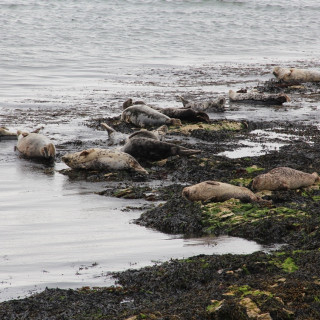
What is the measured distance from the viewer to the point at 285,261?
16.8ft

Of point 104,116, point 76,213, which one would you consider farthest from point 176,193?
point 104,116

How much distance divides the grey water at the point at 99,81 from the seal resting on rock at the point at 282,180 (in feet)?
5.42

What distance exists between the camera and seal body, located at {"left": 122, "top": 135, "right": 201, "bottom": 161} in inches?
376

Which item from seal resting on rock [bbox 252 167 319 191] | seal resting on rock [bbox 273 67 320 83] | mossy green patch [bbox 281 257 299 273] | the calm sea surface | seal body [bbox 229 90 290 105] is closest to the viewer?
mossy green patch [bbox 281 257 299 273]

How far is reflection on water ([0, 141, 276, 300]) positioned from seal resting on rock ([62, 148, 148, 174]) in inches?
29.7

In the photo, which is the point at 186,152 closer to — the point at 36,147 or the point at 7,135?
the point at 36,147

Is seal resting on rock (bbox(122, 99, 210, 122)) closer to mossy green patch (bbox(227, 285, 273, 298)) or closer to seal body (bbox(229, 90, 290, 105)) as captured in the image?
seal body (bbox(229, 90, 290, 105))

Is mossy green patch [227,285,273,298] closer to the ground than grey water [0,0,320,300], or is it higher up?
higher up

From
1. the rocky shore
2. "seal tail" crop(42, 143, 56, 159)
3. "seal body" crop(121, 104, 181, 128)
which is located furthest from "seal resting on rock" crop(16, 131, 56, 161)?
"seal body" crop(121, 104, 181, 128)

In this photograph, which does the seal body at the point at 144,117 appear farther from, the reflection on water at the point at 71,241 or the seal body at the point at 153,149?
the reflection on water at the point at 71,241

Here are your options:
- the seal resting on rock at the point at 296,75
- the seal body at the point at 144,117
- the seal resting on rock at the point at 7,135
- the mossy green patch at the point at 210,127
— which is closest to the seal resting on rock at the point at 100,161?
the seal resting on rock at the point at 7,135

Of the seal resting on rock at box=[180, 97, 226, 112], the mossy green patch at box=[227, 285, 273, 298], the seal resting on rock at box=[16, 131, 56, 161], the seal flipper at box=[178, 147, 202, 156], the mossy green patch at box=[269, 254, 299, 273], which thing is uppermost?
the mossy green patch at box=[227, 285, 273, 298]

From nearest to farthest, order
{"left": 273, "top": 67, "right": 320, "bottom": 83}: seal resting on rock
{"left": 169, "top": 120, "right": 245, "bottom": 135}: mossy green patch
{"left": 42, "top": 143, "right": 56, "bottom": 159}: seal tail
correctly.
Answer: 1. {"left": 42, "top": 143, "right": 56, "bottom": 159}: seal tail
2. {"left": 169, "top": 120, "right": 245, "bottom": 135}: mossy green patch
3. {"left": 273, "top": 67, "right": 320, "bottom": 83}: seal resting on rock

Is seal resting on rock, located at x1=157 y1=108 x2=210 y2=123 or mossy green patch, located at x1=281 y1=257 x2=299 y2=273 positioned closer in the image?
mossy green patch, located at x1=281 y1=257 x2=299 y2=273
